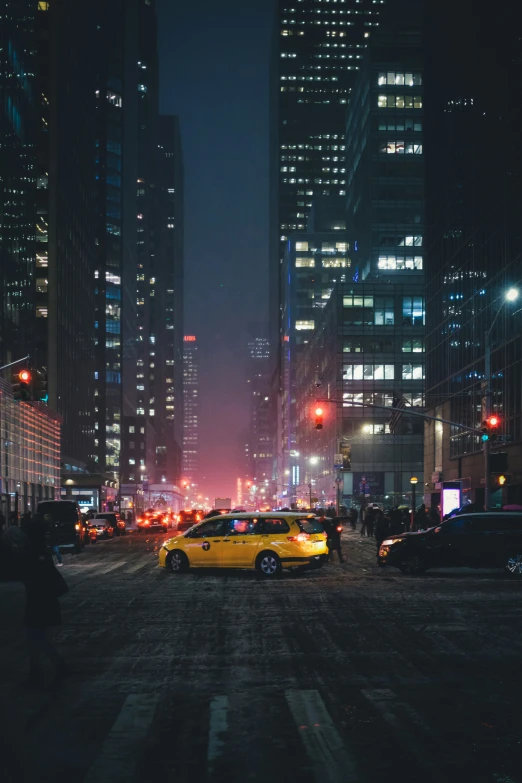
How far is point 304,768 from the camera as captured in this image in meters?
6.65

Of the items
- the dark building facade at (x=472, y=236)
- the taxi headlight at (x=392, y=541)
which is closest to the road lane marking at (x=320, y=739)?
the taxi headlight at (x=392, y=541)

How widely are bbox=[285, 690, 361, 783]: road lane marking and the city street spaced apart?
0.02 meters

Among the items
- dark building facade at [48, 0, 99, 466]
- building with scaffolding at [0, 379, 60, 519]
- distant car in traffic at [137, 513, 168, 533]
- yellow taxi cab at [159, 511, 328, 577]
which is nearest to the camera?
yellow taxi cab at [159, 511, 328, 577]

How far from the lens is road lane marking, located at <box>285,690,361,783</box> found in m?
6.49

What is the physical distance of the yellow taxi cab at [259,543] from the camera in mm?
25172

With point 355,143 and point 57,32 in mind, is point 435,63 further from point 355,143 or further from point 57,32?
point 355,143

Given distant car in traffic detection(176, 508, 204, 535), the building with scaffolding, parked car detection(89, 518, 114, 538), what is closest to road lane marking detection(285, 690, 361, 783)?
the building with scaffolding

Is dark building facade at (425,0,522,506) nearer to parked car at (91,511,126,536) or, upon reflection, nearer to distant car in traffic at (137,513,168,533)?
distant car in traffic at (137,513,168,533)

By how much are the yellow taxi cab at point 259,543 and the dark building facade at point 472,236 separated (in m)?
17.1

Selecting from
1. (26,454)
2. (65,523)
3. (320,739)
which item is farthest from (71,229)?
(320,739)

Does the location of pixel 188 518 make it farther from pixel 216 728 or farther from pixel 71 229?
pixel 216 728

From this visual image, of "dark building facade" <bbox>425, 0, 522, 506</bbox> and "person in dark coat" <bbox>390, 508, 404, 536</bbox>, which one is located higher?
"dark building facade" <bbox>425, 0, 522, 506</bbox>

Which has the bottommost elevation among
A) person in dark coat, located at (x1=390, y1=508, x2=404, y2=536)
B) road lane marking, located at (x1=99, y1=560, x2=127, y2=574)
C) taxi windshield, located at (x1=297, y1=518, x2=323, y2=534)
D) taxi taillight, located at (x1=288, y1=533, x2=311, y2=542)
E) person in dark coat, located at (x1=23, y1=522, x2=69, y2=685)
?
road lane marking, located at (x1=99, y1=560, x2=127, y2=574)

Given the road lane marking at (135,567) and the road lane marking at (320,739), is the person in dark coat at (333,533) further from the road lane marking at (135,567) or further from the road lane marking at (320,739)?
the road lane marking at (320,739)
